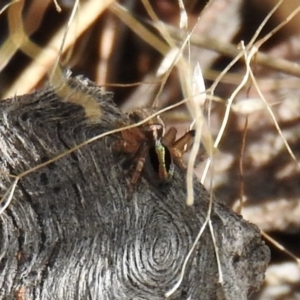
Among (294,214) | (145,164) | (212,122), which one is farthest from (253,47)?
(294,214)

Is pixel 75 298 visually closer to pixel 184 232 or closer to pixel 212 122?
pixel 184 232

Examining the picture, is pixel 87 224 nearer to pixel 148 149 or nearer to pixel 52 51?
pixel 148 149

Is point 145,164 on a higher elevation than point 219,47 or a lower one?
lower

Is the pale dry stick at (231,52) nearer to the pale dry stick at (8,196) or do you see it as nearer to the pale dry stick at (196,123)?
the pale dry stick at (196,123)

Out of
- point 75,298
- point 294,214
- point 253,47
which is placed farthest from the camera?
point 294,214

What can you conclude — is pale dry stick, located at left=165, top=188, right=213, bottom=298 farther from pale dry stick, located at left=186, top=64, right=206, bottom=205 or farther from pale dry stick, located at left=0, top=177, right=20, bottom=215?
pale dry stick, located at left=0, top=177, right=20, bottom=215

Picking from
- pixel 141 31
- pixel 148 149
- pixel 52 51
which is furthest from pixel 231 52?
pixel 148 149

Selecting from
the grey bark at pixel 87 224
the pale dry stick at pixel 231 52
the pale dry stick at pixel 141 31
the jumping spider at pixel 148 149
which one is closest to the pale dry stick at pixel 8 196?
the grey bark at pixel 87 224
